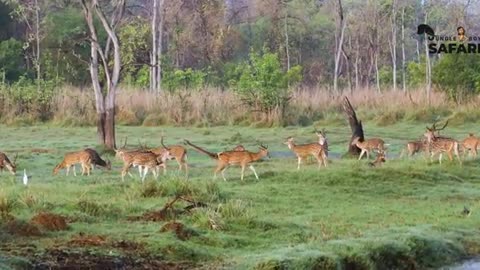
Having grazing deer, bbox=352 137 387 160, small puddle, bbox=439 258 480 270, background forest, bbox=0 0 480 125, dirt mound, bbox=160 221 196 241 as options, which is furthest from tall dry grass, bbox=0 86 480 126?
dirt mound, bbox=160 221 196 241

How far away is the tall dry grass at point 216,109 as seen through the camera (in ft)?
95.5

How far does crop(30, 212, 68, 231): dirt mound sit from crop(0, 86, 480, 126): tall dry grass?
1827 centimetres

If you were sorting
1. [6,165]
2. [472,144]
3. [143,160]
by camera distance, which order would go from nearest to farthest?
[143,160]
[6,165]
[472,144]

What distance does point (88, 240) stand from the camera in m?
9.80

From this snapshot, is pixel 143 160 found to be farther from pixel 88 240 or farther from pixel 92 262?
pixel 92 262

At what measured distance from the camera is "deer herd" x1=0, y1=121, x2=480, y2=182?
15.1 meters

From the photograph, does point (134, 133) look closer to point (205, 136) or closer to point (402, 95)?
point (205, 136)

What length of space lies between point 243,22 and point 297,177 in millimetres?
43178

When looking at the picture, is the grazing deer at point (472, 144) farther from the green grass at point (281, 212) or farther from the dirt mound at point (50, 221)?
the dirt mound at point (50, 221)

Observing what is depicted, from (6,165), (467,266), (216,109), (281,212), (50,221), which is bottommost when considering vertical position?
(467,266)

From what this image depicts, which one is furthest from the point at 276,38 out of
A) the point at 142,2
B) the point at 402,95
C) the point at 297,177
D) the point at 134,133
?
the point at 297,177

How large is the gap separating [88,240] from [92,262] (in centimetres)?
82

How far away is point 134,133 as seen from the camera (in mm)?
27141

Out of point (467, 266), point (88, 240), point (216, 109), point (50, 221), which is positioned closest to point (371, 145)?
point (467, 266)
